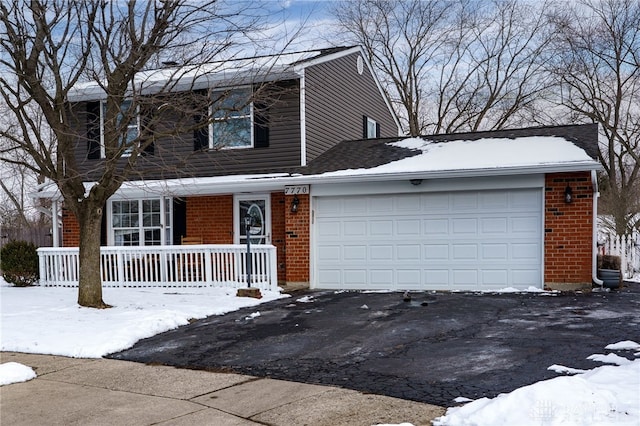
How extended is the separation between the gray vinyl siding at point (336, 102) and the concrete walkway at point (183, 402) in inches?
345

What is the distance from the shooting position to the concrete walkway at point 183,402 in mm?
4465

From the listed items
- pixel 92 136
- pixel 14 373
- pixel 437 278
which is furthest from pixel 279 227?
pixel 14 373

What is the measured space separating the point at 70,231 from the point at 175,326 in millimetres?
8573

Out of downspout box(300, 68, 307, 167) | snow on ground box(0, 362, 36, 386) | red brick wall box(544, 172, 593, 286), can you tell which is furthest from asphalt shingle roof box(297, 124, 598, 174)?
snow on ground box(0, 362, 36, 386)

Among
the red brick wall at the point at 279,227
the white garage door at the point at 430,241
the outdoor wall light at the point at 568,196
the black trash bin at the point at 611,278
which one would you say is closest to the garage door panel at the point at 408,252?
the white garage door at the point at 430,241

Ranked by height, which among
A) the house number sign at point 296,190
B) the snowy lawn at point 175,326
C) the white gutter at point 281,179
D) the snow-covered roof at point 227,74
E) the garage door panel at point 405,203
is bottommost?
the snowy lawn at point 175,326

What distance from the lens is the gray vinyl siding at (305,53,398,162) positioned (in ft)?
46.9

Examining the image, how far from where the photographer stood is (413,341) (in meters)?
6.93

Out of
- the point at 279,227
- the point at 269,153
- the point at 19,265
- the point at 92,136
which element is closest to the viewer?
the point at 279,227

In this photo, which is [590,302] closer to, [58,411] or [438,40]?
[58,411]

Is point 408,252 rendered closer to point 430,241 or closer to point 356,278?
point 430,241

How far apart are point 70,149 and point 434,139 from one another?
335 inches

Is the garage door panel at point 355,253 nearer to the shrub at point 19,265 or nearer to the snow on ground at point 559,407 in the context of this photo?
the shrub at point 19,265

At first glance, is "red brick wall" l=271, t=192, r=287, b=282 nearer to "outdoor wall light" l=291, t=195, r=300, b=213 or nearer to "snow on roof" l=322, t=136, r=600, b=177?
"outdoor wall light" l=291, t=195, r=300, b=213
